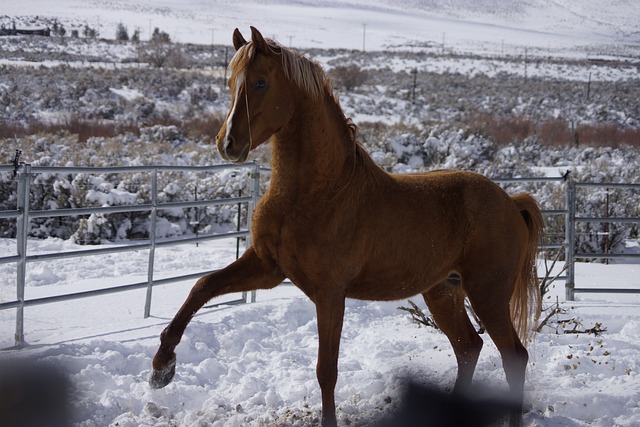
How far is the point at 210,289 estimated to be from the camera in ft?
12.2

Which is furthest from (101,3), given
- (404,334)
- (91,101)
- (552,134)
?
(404,334)

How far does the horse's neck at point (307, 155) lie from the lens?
3.65 meters

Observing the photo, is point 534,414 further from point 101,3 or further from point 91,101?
point 101,3

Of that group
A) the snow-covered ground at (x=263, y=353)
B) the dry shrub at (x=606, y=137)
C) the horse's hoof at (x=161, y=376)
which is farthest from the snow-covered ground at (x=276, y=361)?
the dry shrub at (x=606, y=137)

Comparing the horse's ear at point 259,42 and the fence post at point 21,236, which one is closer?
the horse's ear at point 259,42

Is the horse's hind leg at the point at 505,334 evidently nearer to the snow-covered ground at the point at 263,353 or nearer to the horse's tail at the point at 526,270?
the snow-covered ground at the point at 263,353

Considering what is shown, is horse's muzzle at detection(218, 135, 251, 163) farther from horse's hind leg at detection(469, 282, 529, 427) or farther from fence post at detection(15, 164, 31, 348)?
fence post at detection(15, 164, 31, 348)

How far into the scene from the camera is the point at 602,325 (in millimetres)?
6793

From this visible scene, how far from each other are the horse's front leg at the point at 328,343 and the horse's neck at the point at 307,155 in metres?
0.55

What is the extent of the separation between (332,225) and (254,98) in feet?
2.35

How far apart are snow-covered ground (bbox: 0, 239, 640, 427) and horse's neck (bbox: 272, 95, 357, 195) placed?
136 cm

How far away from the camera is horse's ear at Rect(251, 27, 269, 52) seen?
→ 3.43m

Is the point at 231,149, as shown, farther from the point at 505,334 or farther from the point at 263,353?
the point at 263,353

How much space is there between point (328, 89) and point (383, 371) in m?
2.28
